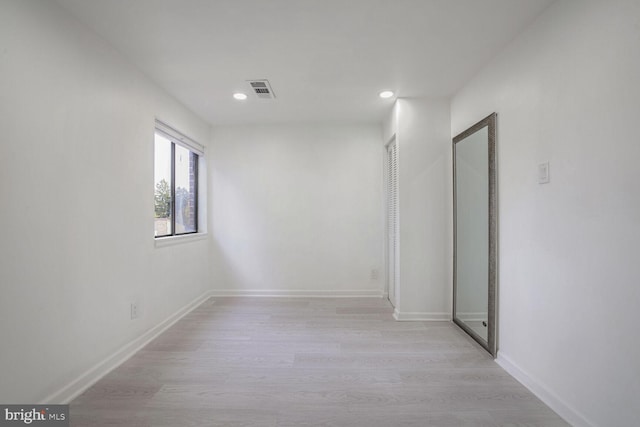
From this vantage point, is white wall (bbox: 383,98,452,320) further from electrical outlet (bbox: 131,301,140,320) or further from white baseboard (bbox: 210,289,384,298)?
electrical outlet (bbox: 131,301,140,320)

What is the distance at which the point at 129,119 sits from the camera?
8.06 ft

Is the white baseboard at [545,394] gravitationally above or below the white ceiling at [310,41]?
below

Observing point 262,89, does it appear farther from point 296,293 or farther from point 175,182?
point 296,293

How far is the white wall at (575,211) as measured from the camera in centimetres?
136

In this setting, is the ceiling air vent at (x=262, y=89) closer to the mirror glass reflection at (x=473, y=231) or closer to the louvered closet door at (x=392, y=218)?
the louvered closet door at (x=392, y=218)

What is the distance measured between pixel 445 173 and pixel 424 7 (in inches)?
71.2

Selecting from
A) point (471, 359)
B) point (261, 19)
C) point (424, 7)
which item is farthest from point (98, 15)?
point (471, 359)

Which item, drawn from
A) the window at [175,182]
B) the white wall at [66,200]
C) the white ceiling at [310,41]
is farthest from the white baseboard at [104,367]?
the white ceiling at [310,41]

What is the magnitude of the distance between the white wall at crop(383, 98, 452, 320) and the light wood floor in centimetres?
31

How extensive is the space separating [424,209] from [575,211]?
1.66 metres

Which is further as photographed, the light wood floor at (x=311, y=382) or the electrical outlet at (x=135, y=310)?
the electrical outlet at (x=135, y=310)

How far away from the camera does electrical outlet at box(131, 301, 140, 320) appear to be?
248 centimetres

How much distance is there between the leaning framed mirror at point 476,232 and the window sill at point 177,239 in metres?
2.99

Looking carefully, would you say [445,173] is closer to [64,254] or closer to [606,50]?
[606,50]
